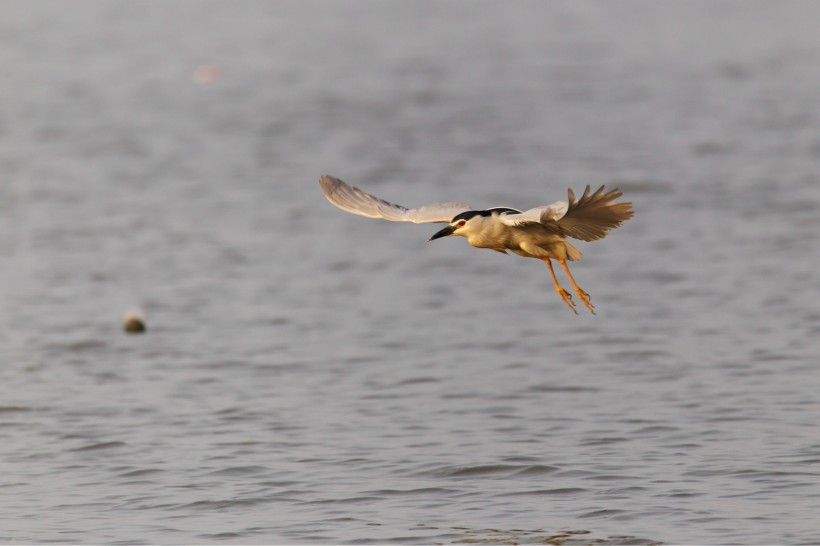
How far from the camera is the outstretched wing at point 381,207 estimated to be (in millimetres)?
10992

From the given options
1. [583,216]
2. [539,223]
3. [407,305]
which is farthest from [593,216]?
[407,305]

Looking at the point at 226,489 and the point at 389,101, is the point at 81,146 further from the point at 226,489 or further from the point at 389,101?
the point at 226,489

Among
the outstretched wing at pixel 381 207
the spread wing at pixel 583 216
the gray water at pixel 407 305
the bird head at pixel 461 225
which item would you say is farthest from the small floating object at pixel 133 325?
the spread wing at pixel 583 216

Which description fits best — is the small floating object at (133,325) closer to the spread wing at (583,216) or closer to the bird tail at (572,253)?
the bird tail at (572,253)

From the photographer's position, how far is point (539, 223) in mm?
10211

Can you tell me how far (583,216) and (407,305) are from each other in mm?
8212

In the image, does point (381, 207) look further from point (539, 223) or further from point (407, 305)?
point (407, 305)

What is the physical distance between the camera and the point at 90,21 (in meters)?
42.8

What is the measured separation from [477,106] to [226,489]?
1903 cm

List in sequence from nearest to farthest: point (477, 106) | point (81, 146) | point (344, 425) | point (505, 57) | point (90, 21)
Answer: point (344, 425), point (81, 146), point (477, 106), point (505, 57), point (90, 21)

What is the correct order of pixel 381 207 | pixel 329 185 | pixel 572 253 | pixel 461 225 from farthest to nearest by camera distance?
pixel 329 185 < pixel 381 207 < pixel 572 253 < pixel 461 225

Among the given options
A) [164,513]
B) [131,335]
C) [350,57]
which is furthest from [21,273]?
[350,57]

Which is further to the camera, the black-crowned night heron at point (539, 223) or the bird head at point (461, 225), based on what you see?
the bird head at point (461, 225)

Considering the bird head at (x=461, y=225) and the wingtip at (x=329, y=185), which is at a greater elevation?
the wingtip at (x=329, y=185)
